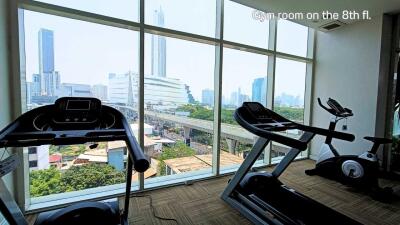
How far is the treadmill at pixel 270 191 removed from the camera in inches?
80.9

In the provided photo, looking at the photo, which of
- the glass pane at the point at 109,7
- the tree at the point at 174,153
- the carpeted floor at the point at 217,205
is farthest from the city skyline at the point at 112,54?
the carpeted floor at the point at 217,205

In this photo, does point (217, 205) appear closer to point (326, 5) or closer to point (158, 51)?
point (158, 51)

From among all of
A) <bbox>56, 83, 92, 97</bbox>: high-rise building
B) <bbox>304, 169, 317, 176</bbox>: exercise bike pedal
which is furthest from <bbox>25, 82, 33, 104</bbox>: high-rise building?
<bbox>304, 169, 317, 176</bbox>: exercise bike pedal

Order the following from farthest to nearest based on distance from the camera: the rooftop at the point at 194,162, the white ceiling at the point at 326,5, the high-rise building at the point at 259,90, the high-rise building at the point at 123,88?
the high-rise building at the point at 259,90
the rooftop at the point at 194,162
the white ceiling at the point at 326,5
the high-rise building at the point at 123,88

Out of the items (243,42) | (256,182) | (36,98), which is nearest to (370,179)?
(256,182)

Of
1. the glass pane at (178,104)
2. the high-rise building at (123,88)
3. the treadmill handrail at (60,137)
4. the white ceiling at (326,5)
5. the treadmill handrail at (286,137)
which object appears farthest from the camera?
the white ceiling at (326,5)

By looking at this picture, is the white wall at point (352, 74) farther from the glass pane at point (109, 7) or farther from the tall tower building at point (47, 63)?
the tall tower building at point (47, 63)

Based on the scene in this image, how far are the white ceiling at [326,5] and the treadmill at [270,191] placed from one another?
1.76 meters

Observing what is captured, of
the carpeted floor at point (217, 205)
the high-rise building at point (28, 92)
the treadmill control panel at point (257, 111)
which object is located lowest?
the carpeted floor at point (217, 205)

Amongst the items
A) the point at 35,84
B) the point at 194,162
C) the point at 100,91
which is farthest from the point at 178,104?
the point at 35,84

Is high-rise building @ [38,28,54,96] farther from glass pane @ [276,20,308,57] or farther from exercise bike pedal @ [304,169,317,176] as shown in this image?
exercise bike pedal @ [304,169,317,176]

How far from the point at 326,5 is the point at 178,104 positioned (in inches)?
109

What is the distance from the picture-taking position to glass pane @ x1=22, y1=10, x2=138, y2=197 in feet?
8.02

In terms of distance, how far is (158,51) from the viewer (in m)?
3.10
